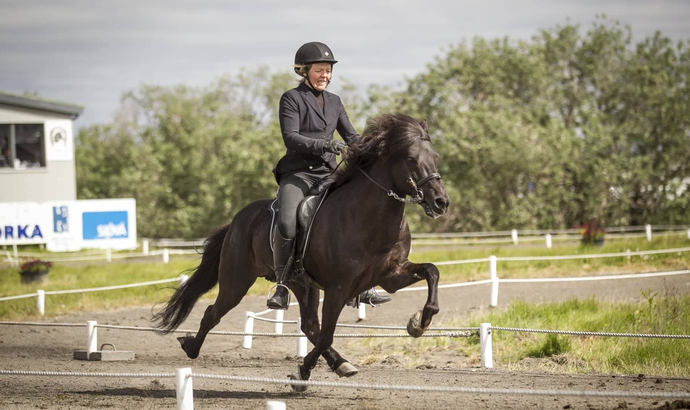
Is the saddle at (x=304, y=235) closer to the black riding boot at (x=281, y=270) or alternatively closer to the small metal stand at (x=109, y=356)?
the black riding boot at (x=281, y=270)

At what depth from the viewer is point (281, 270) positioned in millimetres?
7305

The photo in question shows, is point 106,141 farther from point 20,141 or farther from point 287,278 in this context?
point 287,278

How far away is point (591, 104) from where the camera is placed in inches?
1578

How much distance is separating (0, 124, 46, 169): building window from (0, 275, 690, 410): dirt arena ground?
21618 mm

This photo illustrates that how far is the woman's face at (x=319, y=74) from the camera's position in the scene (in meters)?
7.36

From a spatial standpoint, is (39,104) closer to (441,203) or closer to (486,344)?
(486,344)

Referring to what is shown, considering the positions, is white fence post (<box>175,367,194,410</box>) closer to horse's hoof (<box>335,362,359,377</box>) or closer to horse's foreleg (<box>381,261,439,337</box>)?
horse's hoof (<box>335,362,359,377</box>)

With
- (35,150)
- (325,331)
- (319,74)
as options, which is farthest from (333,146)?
(35,150)

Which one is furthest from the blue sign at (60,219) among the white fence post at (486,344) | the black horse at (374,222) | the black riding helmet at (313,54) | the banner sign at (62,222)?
the black horse at (374,222)

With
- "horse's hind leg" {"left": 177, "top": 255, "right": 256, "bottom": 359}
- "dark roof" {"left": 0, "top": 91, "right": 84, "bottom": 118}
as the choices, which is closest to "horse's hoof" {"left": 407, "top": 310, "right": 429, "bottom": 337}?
"horse's hind leg" {"left": 177, "top": 255, "right": 256, "bottom": 359}

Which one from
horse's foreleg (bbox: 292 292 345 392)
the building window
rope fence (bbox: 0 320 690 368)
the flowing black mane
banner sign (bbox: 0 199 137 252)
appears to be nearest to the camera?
the flowing black mane

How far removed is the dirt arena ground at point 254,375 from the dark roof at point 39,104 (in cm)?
2263

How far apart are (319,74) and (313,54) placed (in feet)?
0.75

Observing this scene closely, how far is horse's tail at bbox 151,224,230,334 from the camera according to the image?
880cm
